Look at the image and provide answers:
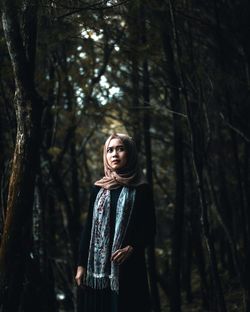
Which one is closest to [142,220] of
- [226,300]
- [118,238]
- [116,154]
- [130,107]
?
[118,238]

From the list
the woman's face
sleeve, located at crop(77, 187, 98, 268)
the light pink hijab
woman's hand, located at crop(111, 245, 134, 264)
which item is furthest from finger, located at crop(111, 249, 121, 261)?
the woman's face

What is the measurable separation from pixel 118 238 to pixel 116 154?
612 mm

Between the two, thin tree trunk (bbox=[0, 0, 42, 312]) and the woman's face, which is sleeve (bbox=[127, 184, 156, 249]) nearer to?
the woman's face

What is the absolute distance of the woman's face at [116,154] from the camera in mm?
3816

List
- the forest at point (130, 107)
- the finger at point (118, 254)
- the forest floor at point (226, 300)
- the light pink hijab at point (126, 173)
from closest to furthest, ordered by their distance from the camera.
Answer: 1. the finger at point (118, 254)
2. the light pink hijab at point (126, 173)
3. the forest at point (130, 107)
4. the forest floor at point (226, 300)

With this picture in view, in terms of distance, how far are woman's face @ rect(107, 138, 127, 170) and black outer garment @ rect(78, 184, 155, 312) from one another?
182mm

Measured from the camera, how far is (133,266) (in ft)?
12.0

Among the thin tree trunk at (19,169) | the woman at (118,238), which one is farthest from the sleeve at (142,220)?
the thin tree trunk at (19,169)

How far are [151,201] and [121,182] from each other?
0.84ft

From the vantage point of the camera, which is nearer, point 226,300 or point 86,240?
point 86,240

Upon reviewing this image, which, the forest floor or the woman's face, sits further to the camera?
the forest floor

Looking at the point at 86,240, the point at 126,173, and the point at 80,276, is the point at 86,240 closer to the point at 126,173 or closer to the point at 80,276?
the point at 80,276

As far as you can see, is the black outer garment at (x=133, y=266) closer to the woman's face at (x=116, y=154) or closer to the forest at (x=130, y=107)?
the woman's face at (x=116, y=154)

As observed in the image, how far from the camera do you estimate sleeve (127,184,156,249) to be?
3.66 meters
